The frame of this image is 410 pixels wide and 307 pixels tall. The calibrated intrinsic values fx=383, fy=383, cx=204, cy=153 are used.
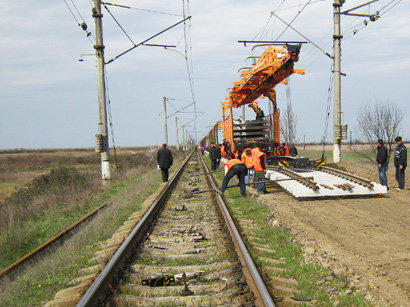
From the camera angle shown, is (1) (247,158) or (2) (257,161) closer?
(2) (257,161)

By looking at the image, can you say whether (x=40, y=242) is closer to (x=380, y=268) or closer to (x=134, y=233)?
(x=134, y=233)

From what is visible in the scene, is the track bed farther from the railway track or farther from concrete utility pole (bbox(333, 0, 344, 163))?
concrete utility pole (bbox(333, 0, 344, 163))

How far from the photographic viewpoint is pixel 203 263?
5418mm

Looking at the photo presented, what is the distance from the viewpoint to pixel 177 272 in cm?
505

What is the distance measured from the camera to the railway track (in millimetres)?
4098

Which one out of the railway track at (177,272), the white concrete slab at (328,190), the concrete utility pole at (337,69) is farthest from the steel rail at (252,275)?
the concrete utility pole at (337,69)

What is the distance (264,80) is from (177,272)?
972cm

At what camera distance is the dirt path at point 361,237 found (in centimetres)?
484

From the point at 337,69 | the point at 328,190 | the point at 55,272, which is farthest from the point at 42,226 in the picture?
the point at 337,69

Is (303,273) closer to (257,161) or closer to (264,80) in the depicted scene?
(257,161)

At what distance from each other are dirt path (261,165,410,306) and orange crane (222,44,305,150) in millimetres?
4085

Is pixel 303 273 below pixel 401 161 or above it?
below

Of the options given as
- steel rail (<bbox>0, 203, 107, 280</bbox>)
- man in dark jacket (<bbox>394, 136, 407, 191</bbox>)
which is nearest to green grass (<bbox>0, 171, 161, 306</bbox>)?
steel rail (<bbox>0, 203, 107, 280</bbox>)

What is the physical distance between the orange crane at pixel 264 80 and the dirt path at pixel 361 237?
408 cm
